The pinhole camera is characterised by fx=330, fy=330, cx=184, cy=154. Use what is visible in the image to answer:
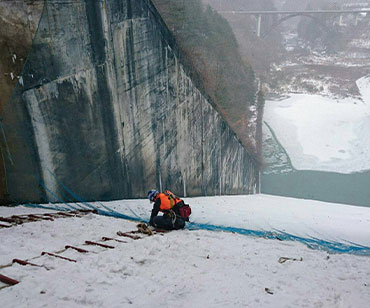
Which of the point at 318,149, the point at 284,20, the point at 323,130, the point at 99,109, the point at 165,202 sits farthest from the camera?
the point at 284,20

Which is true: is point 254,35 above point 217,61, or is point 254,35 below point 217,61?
above

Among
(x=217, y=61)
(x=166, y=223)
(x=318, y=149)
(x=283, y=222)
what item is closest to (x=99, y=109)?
(x=166, y=223)

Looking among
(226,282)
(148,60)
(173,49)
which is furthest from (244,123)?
(226,282)

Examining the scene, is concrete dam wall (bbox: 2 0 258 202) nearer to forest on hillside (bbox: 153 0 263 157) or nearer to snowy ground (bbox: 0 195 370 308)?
snowy ground (bbox: 0 195 370 308)

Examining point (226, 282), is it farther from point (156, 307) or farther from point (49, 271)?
point (49, 271)

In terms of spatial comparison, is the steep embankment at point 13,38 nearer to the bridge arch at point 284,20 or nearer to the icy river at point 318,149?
the icy river at point 318,149

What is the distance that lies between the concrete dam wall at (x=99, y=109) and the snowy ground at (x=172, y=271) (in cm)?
146

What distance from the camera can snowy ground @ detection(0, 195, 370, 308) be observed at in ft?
12.6

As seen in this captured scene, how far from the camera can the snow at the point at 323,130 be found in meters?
30.0

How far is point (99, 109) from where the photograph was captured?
9492 mm

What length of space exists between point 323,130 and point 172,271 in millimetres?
34742

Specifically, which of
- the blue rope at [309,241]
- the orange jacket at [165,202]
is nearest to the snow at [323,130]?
the blue rope at [309,241]

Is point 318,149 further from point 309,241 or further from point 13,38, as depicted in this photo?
point 13,38

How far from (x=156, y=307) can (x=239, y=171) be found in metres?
18.7
